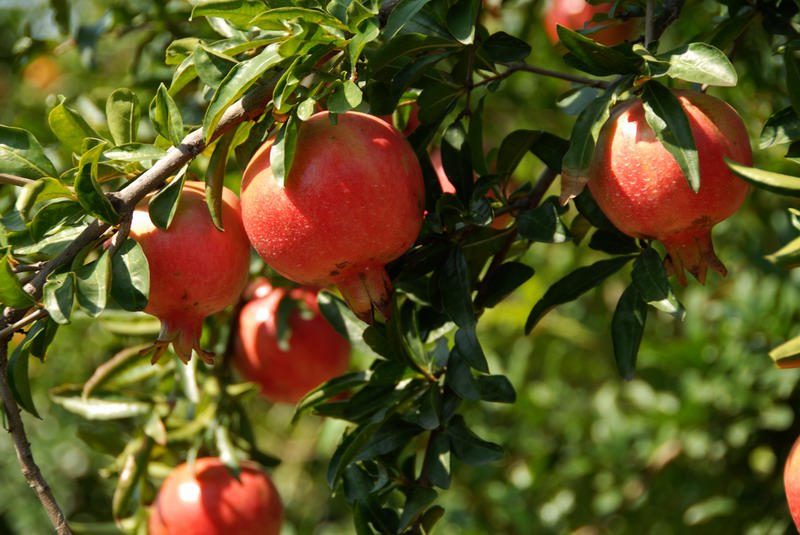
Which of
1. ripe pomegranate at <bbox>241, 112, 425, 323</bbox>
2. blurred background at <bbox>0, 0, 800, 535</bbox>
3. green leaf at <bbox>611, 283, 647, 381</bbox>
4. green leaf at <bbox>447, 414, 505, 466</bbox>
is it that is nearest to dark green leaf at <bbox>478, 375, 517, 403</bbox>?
green leaf at <bbox>447, 414, 505, 466</bbox>

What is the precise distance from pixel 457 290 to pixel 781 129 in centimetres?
36

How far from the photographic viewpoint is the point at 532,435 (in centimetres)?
214

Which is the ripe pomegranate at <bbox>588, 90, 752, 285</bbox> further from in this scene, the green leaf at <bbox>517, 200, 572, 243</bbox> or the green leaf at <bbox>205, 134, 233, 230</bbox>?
Result: the green leaf at <bbox>205, 134, 233, 230</bbox>

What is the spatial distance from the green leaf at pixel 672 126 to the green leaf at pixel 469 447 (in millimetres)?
388

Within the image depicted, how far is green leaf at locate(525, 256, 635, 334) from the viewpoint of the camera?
41.1 inches

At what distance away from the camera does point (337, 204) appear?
835 millimetres

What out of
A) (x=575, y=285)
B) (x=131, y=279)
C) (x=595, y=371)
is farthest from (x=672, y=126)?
(x=595, y=371)

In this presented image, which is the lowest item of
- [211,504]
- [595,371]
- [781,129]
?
[595,371]

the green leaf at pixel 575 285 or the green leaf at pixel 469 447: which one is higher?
the green leaf at pixel 575 285

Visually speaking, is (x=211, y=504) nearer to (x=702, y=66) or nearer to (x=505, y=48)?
(x=505, y=48)

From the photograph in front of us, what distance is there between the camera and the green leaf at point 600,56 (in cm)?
87

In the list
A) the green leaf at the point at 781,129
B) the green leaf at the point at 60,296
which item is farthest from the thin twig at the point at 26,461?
the green leaf at the point at 781,129

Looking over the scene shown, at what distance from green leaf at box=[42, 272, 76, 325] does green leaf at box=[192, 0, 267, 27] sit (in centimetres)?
27

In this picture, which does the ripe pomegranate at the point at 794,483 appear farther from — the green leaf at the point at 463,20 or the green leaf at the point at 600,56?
the green leaf at the point at 463,20
